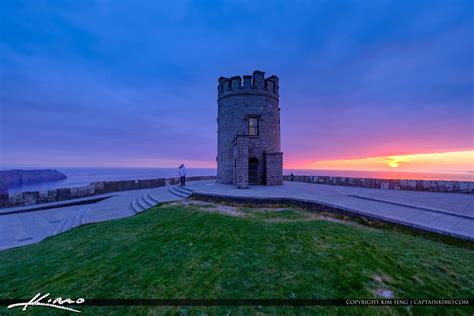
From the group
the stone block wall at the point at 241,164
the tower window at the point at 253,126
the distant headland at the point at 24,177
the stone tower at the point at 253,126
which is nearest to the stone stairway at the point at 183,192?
the stone block wall at the point at 241,164

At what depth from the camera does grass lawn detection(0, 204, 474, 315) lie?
2.90 m

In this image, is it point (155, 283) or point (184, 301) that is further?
point (155, 283)

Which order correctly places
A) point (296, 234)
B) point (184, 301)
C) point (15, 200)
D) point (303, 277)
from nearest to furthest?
point (184, 301), point (303, 277), point (296, 234), point (15, 200)

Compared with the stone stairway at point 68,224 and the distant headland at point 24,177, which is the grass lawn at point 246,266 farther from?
the distant headland at point 24,177

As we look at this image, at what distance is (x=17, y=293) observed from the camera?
10.8 ft

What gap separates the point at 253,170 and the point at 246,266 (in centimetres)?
1031

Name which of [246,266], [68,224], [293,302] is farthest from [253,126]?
[293,302]

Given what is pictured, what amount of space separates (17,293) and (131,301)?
2374 millimetres

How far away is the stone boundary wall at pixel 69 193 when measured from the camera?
11.1 metres

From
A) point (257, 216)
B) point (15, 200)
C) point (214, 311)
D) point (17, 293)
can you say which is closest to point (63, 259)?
point (17, 293)

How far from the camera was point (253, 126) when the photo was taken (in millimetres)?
13828

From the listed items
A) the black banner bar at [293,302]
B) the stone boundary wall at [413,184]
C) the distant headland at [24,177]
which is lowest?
the distant headland at [24,177]

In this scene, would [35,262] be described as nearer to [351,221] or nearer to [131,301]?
[131,301]

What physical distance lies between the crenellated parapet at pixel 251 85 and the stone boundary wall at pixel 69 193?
441 inches
